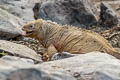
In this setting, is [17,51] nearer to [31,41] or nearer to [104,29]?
[31,41]

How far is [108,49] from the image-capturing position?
8305 millimetres

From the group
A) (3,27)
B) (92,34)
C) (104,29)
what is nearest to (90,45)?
(92,34)

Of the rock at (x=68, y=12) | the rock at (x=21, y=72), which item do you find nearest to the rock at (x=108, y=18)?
the rock at (x=68, y=12)

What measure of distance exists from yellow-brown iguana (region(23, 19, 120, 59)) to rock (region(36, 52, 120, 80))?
9.76 ft

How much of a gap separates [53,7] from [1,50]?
26.4 ft

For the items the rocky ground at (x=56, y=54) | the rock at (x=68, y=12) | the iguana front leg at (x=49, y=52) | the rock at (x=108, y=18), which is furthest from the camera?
the rock at (x=108, y=18)

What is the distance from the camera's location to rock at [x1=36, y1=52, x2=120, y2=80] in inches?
177

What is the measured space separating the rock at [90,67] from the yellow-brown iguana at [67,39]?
117 inches

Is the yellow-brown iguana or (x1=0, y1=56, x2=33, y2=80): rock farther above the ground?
(x1=0, y1=56, x2=33, y2=80): rock

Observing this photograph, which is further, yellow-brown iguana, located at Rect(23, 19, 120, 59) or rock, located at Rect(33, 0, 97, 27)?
rock, located at Rect(33, 0, 97, 27)

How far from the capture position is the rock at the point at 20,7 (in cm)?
1402

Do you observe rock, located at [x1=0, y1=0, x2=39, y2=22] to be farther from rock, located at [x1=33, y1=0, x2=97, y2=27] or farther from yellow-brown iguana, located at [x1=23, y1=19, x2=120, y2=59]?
yellow-brown iguana, located at [x1=23, y1=19, x2=120, y2=59]

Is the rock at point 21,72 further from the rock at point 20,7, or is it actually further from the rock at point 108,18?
the rock at point 108,18

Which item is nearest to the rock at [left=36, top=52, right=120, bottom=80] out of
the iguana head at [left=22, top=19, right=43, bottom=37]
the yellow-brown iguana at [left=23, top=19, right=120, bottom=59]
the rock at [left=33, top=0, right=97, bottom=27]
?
the yellow-brown iguana at [left=23, top=19, right=120, bottom=59]
